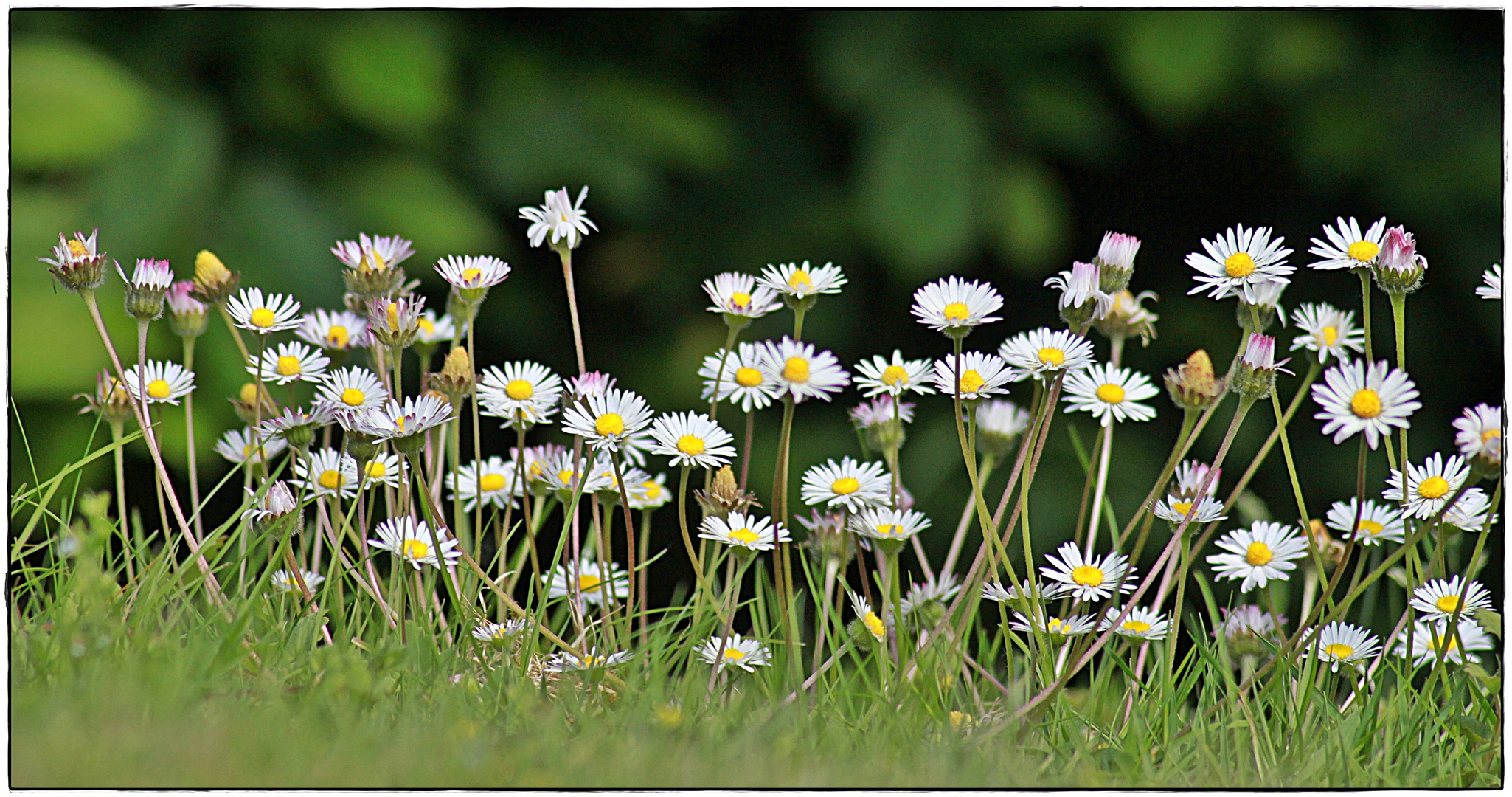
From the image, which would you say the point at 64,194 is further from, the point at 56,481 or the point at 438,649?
the point at 438,649

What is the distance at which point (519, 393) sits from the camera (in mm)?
695

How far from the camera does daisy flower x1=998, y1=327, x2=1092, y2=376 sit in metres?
0.62

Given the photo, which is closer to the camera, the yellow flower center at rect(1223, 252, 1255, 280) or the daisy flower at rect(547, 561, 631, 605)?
the yellow flower center at rect(1223, 252, 1255, 280)

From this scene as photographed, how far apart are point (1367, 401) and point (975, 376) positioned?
193 millimetres

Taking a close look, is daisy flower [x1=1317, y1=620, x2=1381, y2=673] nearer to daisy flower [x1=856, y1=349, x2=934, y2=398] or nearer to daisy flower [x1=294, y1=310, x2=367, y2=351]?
daisy flower [x1=856, y1=349, x2=934, y2=398]

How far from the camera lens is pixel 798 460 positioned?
1434mm

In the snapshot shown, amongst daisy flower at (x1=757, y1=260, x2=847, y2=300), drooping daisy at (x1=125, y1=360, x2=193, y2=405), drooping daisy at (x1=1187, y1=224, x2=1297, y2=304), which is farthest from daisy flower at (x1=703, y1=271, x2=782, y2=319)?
drooping daisy at (x1=125, y1=360, x2=193, y2=405)

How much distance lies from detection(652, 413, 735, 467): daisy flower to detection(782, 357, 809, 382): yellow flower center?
6 centimetres

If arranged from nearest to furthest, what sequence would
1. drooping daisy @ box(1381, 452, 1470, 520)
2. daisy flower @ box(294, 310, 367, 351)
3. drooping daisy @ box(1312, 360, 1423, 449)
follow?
drooping daisy @ box(1312, 360, 1423, 449), drooping daisy @ box(1381, 452, 1470, 520), daisy flower @ box(294, 310, 367, 351)

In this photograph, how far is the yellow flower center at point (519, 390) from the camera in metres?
0.69

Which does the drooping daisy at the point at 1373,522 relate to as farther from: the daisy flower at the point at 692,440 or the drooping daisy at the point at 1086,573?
the daisy flower at the point at 692,440

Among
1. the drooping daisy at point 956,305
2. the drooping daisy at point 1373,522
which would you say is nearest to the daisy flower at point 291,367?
the drooping daisy at point 956,305

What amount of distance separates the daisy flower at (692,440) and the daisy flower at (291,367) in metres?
0.22

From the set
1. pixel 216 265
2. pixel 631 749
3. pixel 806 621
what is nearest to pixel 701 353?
pixel 806 621
